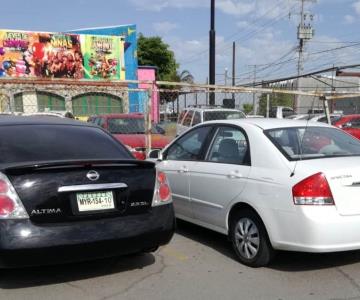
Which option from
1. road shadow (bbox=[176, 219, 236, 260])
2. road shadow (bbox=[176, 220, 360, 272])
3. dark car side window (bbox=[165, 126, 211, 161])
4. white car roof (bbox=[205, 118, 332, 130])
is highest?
white car roof (bbox=[205, 118, 332, 130])

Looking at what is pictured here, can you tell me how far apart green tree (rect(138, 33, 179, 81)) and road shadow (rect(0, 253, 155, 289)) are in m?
46.6

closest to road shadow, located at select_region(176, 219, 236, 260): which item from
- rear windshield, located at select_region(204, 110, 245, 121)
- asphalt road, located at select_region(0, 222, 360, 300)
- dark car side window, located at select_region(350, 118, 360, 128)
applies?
asphalt road, located at select_region(0, 222, 360, 300)

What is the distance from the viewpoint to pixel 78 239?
4605 millimetres

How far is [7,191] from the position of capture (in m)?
4.47

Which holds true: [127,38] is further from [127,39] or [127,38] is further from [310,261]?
[310,261]

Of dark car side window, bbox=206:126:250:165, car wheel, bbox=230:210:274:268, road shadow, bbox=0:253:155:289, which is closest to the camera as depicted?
→ road shadow, bbox=0:253:155:289

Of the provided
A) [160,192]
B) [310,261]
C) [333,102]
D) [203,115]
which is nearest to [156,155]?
[160,192]

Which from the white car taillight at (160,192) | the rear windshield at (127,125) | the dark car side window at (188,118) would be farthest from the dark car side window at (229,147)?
the dark car side window at (188,118)

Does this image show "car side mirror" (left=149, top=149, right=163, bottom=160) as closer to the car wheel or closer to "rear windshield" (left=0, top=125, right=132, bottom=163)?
"rear windshield" (left=0, top=125, right=132, bottom=163)

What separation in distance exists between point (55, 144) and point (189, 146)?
81.5 inches

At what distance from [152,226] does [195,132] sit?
210 cm

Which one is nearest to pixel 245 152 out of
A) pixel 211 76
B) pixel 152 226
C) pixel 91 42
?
pixel 152 226

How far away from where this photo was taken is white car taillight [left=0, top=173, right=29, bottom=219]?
443cm

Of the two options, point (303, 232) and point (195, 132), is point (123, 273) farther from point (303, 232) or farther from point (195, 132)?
point (195, 132)
